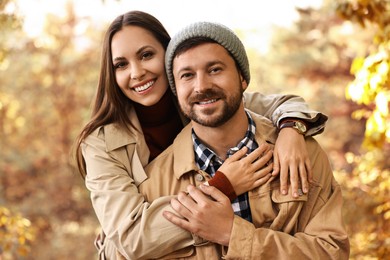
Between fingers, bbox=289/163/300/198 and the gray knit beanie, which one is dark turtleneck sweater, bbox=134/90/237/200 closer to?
the gray knit beanie

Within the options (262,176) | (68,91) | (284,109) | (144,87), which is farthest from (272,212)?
(68,91)

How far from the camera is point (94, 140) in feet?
7.77

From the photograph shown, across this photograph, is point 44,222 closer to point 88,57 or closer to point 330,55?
point 88,57

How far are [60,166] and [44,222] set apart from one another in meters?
1.24

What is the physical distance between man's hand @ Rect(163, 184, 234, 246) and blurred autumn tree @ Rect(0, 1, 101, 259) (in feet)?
31.7

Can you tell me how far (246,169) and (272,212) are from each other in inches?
6.8

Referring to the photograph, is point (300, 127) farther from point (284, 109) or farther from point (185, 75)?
point (185, 75)

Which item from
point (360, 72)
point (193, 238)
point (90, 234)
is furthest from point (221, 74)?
point (90, 234)

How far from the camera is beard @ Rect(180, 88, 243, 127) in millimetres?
2178

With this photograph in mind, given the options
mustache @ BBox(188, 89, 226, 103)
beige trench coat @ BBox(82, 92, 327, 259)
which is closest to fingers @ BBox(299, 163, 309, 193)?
beige trench coat @ BBox(82, 92, 327, 259)

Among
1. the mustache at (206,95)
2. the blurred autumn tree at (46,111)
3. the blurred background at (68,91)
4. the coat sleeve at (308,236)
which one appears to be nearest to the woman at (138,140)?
the coat sleeve at (308,236)

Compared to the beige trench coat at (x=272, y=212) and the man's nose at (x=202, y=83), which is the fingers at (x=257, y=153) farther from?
the man's nose at (x=202, y=83)

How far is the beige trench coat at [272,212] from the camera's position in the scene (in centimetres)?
207

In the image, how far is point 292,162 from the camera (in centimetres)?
220
